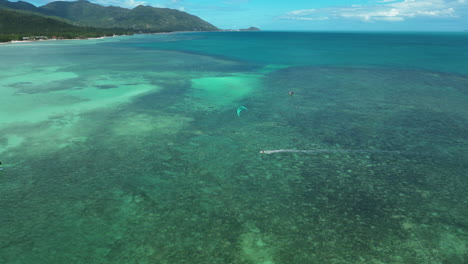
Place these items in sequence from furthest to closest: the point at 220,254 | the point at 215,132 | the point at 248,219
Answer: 1. the point at 215,132
2. the point at 248,219
3. the point at 220,254

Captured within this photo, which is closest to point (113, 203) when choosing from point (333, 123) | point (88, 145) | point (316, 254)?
point (88, 145)

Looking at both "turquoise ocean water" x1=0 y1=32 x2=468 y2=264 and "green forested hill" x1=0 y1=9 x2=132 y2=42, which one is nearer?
"turquoise ocean water" x1=0 y1=32 x2=468 y2=264

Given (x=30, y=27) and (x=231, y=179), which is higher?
(x=30, y=27)

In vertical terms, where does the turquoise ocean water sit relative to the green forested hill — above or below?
below

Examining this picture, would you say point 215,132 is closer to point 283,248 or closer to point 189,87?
point 283,248

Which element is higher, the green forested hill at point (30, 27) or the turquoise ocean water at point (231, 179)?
the green forested hill at point (30, 27)

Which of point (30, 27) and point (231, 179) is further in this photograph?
point (30, 27)

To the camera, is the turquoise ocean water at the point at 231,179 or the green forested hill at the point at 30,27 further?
the green forested hill at the point at 30,27

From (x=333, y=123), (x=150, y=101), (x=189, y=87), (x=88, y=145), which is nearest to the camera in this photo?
(x=88, y=145)
